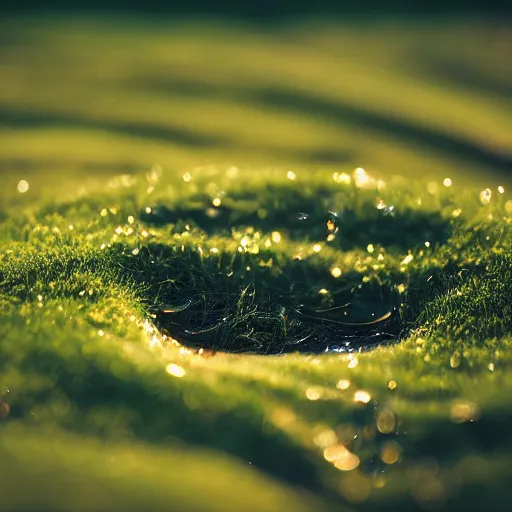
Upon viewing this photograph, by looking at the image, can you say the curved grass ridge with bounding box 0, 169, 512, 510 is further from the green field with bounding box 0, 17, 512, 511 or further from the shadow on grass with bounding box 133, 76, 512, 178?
the shadow on grass with bounding box 133, 76, 512, 178

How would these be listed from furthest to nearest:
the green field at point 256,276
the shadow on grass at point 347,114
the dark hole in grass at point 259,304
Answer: the shadow on grass at point 347,114 < the dark hole in grass at point 259,304 < the green field at point 256,276

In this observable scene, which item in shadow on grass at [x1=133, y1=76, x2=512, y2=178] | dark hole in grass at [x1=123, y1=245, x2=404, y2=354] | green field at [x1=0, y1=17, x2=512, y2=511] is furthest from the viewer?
shadow on grass at [x1=133, y1=76, x2=512, y2=178]

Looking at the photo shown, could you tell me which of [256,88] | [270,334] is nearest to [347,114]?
[256,88]

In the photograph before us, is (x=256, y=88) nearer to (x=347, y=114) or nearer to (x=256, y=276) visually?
(x=347, y=114)

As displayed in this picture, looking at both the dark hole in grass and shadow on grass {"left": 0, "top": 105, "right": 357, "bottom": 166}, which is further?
shadow on grass {"left": 0, "top": 105, "right": 357, "bottom": 166}

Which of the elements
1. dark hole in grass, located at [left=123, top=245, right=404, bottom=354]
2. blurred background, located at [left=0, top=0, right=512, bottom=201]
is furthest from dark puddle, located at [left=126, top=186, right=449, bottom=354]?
blurred background, located at [left=0, top=0, right=512, bottom=201]

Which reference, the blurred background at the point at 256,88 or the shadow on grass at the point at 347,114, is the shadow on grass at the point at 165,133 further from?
the shadow on grass at the point at 347,114

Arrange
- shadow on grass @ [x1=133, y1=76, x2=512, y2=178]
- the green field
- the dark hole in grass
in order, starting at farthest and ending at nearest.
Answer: shadow on grass @ [x1=133, y1=76, x2=512, y2=178] → the dark hole in grass → the green field

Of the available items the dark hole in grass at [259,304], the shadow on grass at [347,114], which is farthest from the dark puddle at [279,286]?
the shadow on grass at [347,114]
